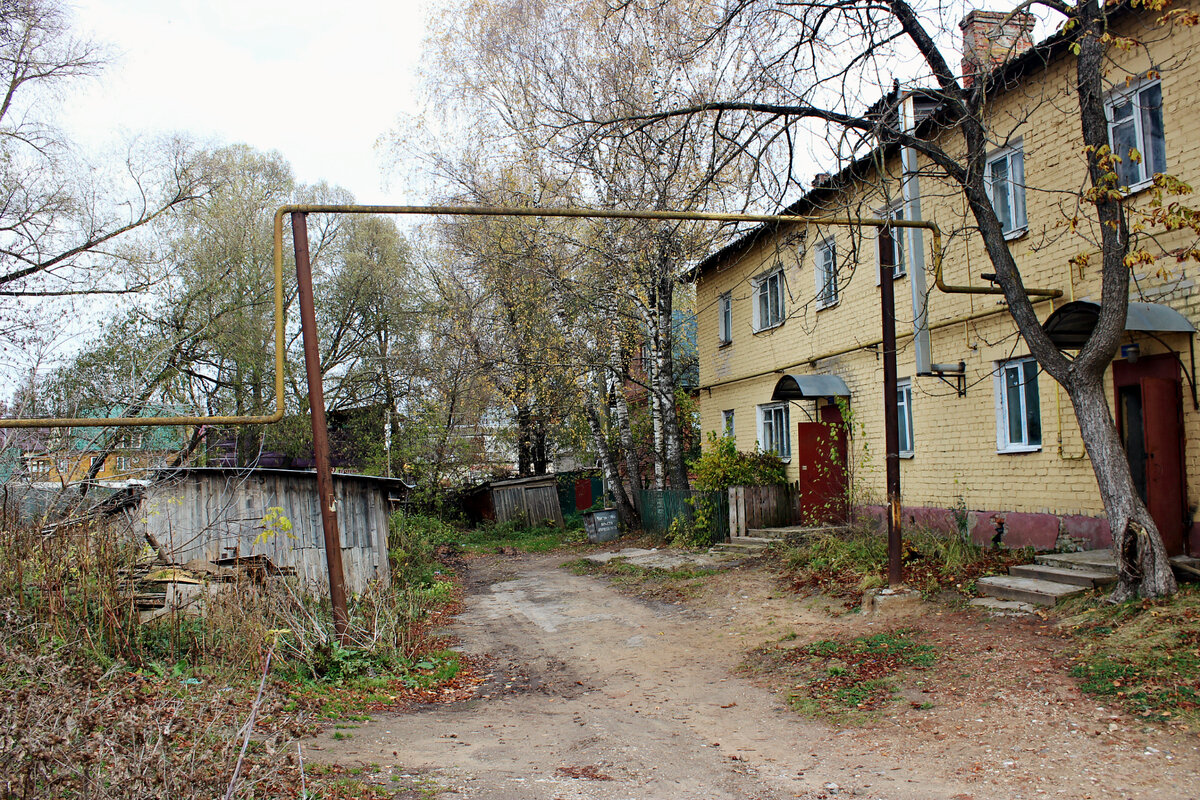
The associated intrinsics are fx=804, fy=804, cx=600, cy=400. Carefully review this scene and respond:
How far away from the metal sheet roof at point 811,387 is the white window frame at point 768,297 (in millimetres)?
2297

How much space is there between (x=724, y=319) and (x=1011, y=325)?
8.97 m

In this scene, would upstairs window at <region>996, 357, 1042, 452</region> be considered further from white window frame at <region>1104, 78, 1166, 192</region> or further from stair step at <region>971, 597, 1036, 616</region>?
stair step at <region>971, 597, 1036, 616</region>

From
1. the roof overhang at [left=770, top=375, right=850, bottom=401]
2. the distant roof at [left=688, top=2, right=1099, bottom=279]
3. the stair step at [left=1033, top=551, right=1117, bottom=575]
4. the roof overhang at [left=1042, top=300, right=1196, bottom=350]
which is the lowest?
the stair step at [left=1033, top=551, right=1117, bottom=575]

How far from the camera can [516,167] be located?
17.0 m

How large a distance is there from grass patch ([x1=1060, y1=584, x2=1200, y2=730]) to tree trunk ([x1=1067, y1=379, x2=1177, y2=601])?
0.59 ft

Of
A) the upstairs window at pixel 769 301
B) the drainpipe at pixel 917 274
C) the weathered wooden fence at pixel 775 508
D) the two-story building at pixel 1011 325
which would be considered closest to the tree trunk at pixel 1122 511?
the two-story building at pixel 1011 325

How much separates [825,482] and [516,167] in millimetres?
9036

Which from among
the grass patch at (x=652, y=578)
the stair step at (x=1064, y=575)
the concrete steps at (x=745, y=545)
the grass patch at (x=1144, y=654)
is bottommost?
the grass patch at (x=652, y=578)

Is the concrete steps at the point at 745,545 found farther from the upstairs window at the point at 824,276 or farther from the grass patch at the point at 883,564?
the upstairs window at the point at 824,276

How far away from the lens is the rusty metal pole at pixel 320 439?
23.8ft

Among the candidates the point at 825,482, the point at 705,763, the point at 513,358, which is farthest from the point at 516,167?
the point at 705,763

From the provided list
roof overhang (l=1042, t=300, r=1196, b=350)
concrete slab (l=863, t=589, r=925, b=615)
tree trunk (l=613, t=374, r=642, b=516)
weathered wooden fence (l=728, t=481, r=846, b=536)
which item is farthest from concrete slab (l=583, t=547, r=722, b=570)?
roof overhang (l=1042, t=300, r=1196, b=350)

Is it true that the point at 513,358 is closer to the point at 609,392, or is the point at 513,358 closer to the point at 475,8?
the point at 609,392

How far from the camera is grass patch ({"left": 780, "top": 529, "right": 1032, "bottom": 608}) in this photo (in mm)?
9500
